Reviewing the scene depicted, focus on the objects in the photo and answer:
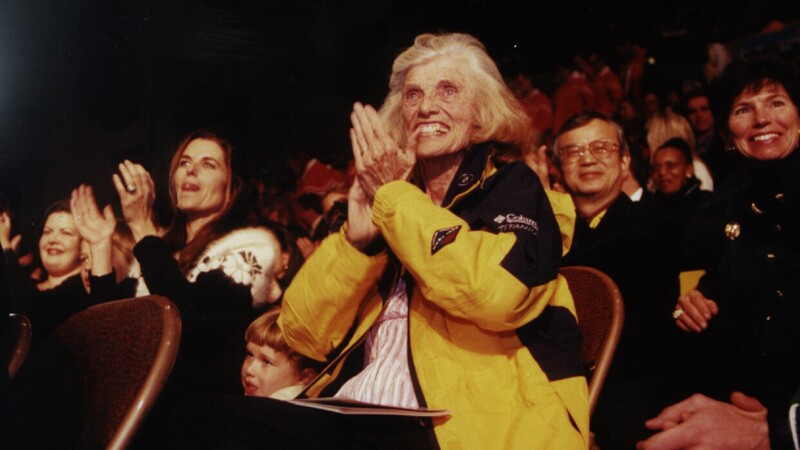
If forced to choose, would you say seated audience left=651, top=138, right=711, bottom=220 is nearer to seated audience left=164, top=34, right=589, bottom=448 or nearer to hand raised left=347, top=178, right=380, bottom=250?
seated audience left=164, top=34, right=589, bottom=448

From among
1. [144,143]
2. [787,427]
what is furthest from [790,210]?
[144,143]

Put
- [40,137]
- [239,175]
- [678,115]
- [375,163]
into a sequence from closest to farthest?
[375,163] < [40,137] < [239,175] < [678,115]

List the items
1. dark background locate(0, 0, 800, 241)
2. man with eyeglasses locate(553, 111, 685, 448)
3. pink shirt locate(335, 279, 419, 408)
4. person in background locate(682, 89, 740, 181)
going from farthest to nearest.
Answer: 1. person in background locate(682, 89, 740, 181)
2. dark background locate(0, 0, 800, 241)
3. man with eyeglasses locate(553, 111, 685, 448)
4. pink shirt locate(335, 279, 419, 408)

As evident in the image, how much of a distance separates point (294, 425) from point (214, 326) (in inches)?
27.6

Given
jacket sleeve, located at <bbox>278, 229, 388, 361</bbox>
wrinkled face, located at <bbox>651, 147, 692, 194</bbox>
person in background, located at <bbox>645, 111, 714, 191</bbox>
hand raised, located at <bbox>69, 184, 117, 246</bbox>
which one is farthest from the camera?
person in background, located at <bbox>645, 111, 714, 191</bbox>

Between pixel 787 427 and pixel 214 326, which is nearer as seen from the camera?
pixel 787 427

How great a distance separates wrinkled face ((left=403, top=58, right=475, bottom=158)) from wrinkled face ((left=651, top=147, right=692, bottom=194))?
84 centimetres

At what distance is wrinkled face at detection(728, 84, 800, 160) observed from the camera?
146cm

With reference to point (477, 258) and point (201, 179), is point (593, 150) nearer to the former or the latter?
point (477, 258)

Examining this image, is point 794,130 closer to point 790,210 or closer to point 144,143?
point 790,210

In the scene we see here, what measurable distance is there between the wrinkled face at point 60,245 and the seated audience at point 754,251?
5.01 ft

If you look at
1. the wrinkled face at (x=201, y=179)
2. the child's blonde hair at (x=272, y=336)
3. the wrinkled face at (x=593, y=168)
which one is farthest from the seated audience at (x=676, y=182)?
the wrinkled face at (x=201, y=179)

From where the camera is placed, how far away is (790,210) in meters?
1.40

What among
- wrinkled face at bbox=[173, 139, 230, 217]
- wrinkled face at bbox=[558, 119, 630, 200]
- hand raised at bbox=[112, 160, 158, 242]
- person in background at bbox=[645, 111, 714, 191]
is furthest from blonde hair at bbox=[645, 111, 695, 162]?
hand raised at bbox=[112, 160, 158, 242]
